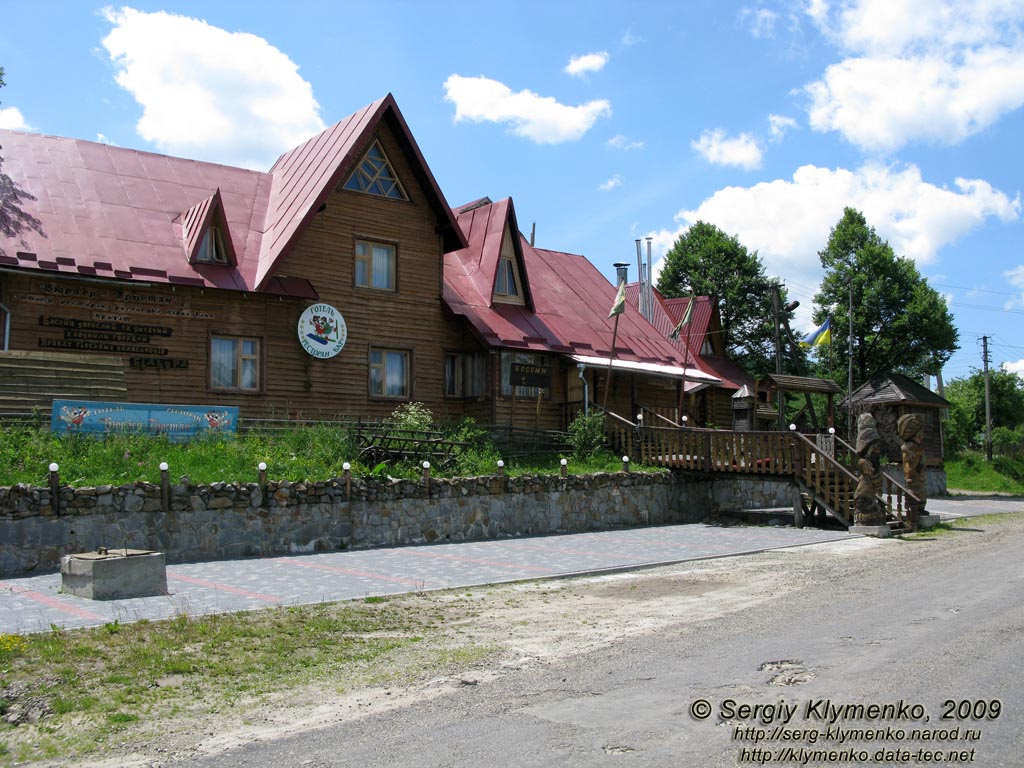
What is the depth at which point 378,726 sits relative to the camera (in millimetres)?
6262

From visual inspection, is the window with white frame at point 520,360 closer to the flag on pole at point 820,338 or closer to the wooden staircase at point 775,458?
the wooden staircase at point 775,458

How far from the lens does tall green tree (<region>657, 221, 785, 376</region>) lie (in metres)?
49.8

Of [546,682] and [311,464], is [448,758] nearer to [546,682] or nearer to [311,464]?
[546,682]

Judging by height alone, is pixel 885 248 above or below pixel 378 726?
above

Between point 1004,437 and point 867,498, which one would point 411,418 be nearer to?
point 867,498

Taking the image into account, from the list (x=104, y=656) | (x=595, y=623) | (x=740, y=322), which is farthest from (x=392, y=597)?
(x=740, y=322)

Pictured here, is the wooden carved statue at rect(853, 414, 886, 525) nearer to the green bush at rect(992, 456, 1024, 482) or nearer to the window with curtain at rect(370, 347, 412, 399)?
the window with curtain at rect(370, 347, 412, 399)

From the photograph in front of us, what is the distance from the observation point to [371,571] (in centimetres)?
1443

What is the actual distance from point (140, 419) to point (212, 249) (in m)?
5.95

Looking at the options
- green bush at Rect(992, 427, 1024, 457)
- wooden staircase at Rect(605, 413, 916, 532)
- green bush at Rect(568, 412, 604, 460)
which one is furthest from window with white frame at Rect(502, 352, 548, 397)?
green bush at Rect(992, 427, 1024, 457)

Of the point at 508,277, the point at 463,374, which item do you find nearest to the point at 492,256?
the point at 508,277

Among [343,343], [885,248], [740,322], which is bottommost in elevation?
[343,343]

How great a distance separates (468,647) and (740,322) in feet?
144

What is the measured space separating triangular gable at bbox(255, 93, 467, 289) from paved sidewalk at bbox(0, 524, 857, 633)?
359 inches
